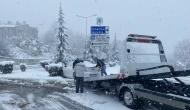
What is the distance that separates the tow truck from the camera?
264 inches

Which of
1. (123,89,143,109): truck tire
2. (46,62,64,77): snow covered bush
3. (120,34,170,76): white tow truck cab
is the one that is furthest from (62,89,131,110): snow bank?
(46,62,64,77): snow covered bush

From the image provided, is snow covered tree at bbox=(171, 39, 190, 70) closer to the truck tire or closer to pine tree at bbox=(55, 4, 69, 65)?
pine tree at bbox=(55, 4, 69, 65)

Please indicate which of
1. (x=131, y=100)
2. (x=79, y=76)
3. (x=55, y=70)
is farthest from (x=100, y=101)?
(x=55, y=70)

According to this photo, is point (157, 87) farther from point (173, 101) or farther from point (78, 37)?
point (78, 37)

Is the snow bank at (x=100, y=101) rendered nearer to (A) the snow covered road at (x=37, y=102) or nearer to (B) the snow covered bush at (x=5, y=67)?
(A) the snow covered road at (x=37, y=102)

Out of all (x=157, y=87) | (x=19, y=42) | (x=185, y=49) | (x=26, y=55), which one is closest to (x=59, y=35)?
(x=157, y=87)

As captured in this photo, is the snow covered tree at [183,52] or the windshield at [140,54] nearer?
the windshield at [140,54]

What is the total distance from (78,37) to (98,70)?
9955 centimetres

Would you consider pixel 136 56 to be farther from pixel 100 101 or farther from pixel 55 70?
pixel 55 70

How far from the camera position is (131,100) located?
8.11m

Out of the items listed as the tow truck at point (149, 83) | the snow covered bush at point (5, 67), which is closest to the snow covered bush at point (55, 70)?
the snow covered bush at point (5, 67)

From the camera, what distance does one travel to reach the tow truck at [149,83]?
6696mm

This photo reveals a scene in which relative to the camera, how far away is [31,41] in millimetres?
81188

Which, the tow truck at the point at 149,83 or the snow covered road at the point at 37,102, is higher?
the tow truck at the point at 149,83
